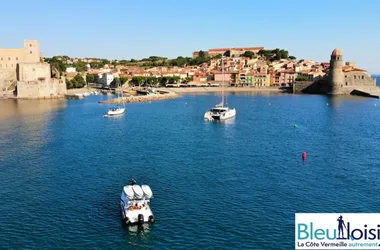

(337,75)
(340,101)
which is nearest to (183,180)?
(340,101)

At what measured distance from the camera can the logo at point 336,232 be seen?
25.4 feet

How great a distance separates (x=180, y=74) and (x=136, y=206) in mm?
60149

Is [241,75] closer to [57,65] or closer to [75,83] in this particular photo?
[75,83]

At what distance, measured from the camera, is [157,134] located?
22.7m

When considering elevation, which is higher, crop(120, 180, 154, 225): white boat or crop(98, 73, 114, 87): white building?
crop(98, 73, 114, 87): white building

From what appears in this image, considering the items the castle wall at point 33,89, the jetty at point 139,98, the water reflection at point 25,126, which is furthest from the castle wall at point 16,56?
the water reflection at point 25,126

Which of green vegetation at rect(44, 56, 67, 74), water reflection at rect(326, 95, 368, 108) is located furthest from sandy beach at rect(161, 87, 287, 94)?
green vegetation at rect(44, 56, 67, 74)

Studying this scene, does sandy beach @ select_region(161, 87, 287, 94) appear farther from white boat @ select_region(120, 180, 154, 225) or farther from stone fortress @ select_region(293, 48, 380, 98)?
white boat @ select_region(120, 180, 154, 225)

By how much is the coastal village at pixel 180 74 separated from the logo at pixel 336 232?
34.3 metres

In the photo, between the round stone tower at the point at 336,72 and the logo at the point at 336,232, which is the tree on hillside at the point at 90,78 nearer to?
the round stone tower at the point at 336,72

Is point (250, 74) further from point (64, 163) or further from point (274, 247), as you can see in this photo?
point (274, 247)

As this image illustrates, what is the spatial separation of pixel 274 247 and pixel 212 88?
178 feet

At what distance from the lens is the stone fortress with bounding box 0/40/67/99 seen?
4544 centimetres

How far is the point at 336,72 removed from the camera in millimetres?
51531
